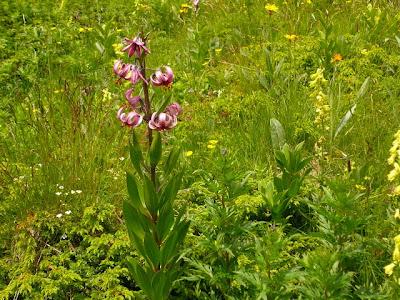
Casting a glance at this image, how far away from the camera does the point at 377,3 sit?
551 centimetres

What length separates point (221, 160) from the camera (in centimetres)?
250

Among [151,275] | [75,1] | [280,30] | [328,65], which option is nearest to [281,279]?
[151,275]

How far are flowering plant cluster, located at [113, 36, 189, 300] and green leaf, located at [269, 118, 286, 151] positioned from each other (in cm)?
134

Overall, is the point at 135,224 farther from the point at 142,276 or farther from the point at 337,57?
the point at 337,57

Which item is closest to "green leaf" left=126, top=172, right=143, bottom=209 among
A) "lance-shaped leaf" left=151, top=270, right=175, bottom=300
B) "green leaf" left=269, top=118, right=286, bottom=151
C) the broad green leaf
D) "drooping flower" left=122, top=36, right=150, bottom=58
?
"lance-shaped leaf" left=151, top=270, right=175, bottom=300

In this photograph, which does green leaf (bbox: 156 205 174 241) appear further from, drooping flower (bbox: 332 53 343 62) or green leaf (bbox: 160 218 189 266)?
drooping flower (bbox: 332 53 343 62)

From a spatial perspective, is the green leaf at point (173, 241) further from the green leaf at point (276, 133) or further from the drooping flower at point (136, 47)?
the green leaf at point (276, 133)

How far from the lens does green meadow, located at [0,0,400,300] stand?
2334 mm

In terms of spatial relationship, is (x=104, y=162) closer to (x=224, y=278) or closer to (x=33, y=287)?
(x=33, y=287)

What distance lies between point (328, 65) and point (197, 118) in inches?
45.5

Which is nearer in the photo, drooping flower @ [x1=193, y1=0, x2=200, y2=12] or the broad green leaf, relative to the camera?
the broad green leaf

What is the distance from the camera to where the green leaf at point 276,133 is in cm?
352

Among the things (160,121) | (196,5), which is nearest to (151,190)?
(160,121)

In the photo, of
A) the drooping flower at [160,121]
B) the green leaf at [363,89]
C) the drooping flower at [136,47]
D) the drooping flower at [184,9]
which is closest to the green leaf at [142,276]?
the drooping flower at [160,121]
